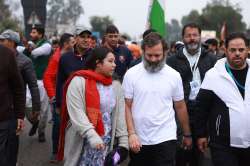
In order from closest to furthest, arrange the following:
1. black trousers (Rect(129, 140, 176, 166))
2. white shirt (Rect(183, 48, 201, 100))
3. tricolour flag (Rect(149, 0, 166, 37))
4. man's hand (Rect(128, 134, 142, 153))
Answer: man's hand (Rect(128, 134, 142, 153)), black trousers (Rect(129, 140, 176, 166)), white shirt (Rect(183, 48, 201, 100)), tricolour flag (Rect(149, 0, 166, 37))

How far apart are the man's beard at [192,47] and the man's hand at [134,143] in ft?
5.02

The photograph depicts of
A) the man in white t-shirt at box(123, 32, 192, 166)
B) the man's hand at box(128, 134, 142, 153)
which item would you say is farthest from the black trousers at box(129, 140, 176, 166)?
the man's hand at box(128, 134, 142, 153)

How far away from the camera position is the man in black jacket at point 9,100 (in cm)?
482

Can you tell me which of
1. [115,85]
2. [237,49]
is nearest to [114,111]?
[115,85]

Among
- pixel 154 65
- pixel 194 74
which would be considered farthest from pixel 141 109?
pixel 194 74

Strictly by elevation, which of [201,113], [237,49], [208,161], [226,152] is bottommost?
[208,161]

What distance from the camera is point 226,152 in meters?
4.61

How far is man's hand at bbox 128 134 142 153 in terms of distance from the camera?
4.69 meters

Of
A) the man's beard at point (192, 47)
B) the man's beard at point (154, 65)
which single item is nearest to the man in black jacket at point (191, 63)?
the man's beard at point (192, 47)

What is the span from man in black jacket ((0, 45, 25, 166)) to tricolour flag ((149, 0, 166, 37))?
12.0 feet

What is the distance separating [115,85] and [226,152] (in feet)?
3.96

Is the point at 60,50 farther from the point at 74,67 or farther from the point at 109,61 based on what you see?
the point at 109,61

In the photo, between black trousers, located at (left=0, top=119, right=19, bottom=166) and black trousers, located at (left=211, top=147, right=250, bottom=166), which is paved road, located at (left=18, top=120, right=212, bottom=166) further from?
black trousers, located at (left=211, top=147, right=250, bottom=166)

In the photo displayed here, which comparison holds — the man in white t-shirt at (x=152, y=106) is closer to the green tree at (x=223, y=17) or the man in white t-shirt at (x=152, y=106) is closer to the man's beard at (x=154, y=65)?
the man's beard at (x=154, y=65)
